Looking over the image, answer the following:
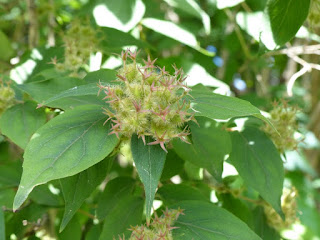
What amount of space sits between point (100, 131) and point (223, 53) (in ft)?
6.06

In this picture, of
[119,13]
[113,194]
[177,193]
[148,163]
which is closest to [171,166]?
[177,193]

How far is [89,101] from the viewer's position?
3.18 ft

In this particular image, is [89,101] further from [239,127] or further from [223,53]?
[223,53]

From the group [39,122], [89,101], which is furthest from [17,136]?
[89,101]

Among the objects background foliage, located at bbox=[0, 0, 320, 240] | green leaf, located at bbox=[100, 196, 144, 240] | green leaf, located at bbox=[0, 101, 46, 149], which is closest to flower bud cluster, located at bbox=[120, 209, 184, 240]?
background foliage, located at bbox=[0, 0, 320, 240]

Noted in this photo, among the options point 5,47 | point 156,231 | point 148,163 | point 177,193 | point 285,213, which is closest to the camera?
point 148,163

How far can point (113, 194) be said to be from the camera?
1.18m

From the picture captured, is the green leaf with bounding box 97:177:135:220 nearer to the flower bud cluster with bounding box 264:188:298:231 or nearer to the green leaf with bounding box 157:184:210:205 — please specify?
the green leaf with bounding box 157:184:210:205

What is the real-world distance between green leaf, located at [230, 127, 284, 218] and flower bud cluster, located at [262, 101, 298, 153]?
4 centimetres

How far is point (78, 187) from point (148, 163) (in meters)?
0.21

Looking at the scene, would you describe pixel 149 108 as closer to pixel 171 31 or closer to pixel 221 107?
pixel 221 107

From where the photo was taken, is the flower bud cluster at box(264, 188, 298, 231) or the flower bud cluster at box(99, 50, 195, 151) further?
the flower bud cluster at box(264, 188, 298, 231)

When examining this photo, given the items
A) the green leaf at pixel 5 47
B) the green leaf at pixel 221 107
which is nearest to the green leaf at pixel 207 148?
the green leaf at pixel 221 107

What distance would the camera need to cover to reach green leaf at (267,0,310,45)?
3.70ft
